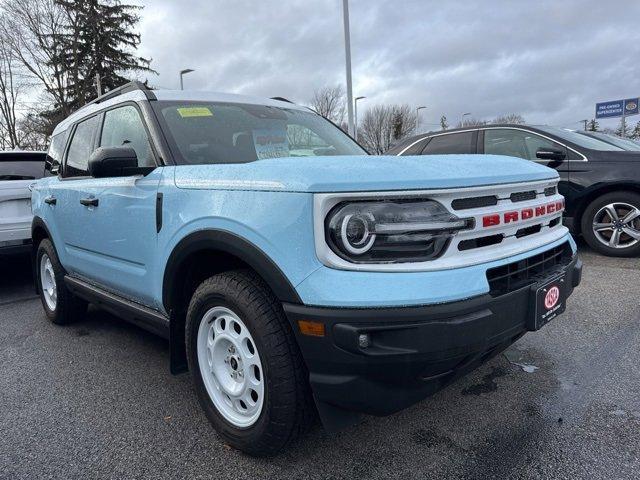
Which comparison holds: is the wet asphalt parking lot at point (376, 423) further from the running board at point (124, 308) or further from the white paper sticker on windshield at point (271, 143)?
the white paper sticker on windshield at point (271, 143)

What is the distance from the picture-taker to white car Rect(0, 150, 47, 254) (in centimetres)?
537

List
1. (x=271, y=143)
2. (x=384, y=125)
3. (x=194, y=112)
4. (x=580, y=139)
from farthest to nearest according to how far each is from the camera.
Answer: (x=384, y=125)
(x=580, y=139)
(x=271, y=143)
(x=194, y=112)

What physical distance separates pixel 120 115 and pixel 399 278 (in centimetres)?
242

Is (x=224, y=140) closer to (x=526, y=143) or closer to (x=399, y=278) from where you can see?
(x=399, y=278)

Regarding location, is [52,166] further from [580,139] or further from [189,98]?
[580,139]

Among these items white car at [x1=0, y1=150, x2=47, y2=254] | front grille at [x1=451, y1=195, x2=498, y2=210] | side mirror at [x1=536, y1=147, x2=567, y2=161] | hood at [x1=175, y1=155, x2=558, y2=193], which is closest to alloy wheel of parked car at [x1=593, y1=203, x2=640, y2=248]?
side mirror at [x1=536, y1=147, x2=567, y2=161]

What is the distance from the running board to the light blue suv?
0.07ft

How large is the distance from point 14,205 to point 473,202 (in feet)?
17.9

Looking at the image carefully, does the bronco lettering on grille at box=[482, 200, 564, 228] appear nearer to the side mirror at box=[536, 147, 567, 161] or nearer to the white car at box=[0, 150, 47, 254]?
the side mirror at box=[536, 147, 567, 161]

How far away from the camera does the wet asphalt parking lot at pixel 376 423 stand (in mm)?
2125

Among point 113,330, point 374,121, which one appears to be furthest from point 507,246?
point 374,121

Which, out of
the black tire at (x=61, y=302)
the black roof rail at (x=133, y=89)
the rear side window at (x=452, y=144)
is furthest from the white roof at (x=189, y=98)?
the rear side window at (x=452, y=144)

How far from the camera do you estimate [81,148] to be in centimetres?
377

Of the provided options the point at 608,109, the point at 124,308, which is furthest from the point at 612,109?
the point at 124,308
